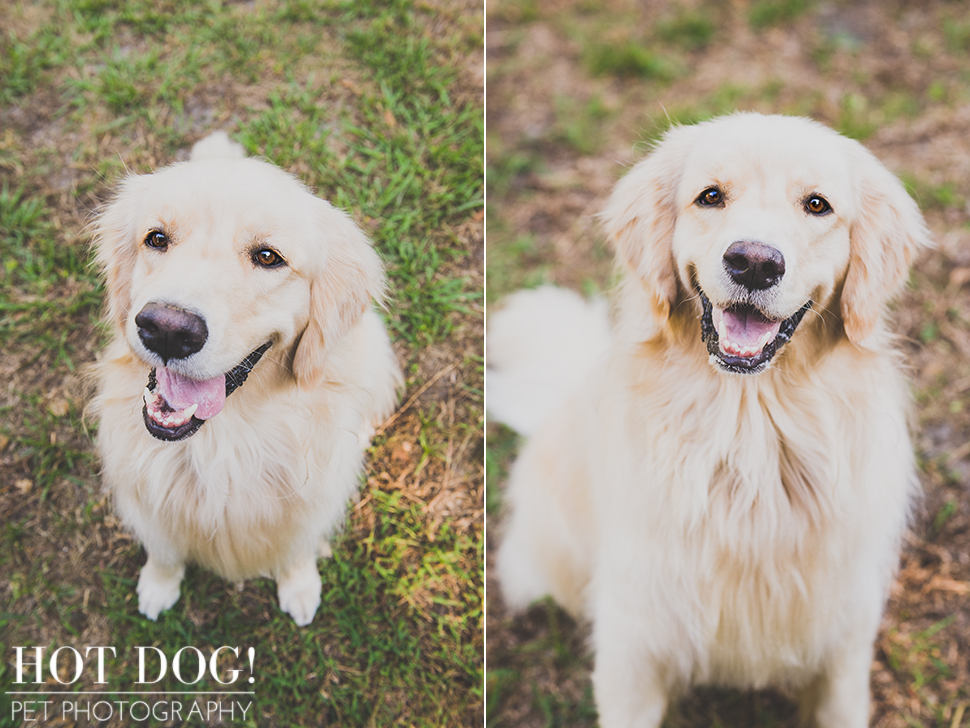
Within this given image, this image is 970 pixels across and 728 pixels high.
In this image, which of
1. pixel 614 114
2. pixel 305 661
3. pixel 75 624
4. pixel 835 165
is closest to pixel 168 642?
pixel 75 624

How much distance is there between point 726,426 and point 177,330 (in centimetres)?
146

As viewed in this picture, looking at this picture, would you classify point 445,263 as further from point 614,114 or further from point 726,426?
point 614,114

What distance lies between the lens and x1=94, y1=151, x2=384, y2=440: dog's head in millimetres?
1653

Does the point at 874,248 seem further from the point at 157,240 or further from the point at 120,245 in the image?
the point at 120,245

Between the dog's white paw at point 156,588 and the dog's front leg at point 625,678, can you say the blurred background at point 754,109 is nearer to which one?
the dog's front leg at point 625,678

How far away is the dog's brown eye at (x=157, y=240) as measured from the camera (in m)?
1.80

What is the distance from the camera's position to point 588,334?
297 centimetres

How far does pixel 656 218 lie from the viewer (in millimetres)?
1907

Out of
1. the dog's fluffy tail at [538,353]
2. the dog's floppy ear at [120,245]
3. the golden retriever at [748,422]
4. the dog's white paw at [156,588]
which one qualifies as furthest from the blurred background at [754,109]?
the dog's floppy ear at [120,245]

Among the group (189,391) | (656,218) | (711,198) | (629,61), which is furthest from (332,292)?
(629,61)

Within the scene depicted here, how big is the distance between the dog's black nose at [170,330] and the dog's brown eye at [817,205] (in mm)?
1471

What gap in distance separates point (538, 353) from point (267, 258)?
1.42 m

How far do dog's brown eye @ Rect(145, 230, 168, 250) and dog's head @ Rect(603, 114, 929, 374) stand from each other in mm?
1267

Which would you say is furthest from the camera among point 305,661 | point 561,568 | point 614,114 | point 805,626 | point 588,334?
point 614,114
